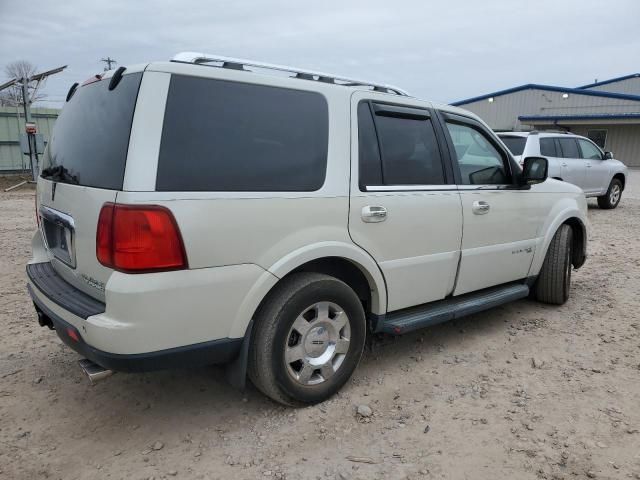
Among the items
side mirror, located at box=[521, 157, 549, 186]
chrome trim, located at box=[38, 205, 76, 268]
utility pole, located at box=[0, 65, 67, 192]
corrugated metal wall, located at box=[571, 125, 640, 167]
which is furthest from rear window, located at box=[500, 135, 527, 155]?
corrugated metal wall, located at box=[571, 125, 640, 167]

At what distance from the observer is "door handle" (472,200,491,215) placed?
11.9 feet

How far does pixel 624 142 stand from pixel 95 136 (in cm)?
3363

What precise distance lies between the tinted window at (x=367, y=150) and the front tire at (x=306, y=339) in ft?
2.19

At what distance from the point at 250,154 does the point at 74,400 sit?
190 cm

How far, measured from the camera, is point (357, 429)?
275 cm

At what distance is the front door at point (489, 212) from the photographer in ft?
11.9

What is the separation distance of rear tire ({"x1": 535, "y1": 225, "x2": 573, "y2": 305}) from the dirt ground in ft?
1.89

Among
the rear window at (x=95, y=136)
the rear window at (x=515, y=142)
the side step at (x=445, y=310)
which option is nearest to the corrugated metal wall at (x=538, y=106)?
the rear window at (x=515, y=142)

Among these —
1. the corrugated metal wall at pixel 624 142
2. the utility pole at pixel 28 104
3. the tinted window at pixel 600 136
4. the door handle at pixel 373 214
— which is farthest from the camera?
the tinted window at pixel 600 136

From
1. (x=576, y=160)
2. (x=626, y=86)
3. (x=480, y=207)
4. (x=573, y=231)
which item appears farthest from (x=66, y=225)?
(x=626, y=86)

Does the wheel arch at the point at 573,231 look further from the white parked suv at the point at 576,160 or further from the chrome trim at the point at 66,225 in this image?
the white parked suv at the point at 576,160

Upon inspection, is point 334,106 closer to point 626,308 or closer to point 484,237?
point 484,237

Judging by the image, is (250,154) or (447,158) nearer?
(250,154)

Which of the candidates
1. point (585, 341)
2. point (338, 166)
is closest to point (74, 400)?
point (338, 166)
